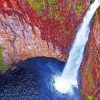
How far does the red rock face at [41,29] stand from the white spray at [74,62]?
2.33 ft

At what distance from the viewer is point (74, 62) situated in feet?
94.7

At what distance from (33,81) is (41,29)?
4335 millimetres

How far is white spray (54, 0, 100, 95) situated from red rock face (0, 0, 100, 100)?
71cm

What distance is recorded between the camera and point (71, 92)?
1110 inches

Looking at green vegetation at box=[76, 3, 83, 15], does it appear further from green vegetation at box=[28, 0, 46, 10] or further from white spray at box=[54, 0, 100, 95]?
green vegetation at box=[28, 0, 46, 10]

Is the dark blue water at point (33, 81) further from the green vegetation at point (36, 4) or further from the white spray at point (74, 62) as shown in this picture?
the green vegetation at point (36, 4)

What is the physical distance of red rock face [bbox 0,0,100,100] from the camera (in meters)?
27.8

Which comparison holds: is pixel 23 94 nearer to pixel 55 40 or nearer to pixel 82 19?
pixel 55 40

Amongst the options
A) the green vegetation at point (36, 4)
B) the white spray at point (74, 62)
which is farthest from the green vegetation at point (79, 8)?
the green vegetation at point (36, 4)

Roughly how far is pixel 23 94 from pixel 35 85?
4.45 feet

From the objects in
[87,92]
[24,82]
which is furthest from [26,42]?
[87,92]

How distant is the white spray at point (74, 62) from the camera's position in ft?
90.0

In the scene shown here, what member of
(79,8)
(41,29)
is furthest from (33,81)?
(79,8)

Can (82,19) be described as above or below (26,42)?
above
